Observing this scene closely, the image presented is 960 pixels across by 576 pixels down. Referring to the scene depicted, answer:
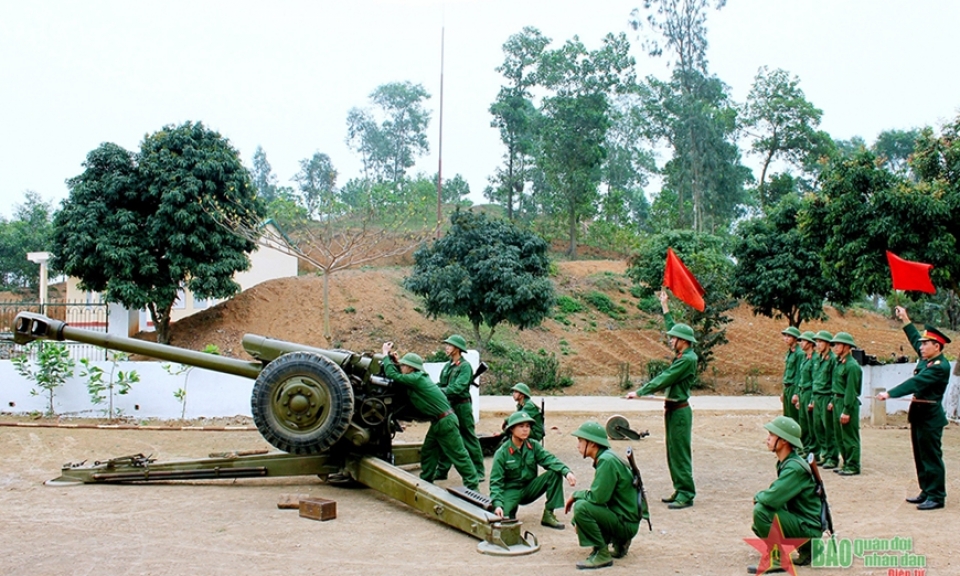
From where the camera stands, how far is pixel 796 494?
5.88 metres

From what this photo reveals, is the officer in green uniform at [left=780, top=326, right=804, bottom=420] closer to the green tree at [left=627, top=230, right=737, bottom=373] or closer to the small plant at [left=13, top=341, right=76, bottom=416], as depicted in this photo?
the green tree at [left=627, top=230, right=737, bottom=373]

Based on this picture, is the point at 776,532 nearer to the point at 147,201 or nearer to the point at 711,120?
the point at 147,201

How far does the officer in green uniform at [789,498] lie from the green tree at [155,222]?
637 inches

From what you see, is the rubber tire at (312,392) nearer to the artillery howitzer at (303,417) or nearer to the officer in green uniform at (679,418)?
the artillery howitzer at (303,417)

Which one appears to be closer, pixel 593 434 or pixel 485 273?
pixel 593 434

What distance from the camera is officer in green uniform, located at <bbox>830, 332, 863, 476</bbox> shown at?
32.1 feet

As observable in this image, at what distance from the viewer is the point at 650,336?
2909cm

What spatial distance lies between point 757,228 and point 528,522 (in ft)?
52.4

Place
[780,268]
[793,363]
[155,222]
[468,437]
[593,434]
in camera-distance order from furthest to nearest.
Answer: [780,268] < [155,222] < [793,363] < [468,437] < [593,434]

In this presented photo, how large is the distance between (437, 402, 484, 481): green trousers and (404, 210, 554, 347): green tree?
9.82 m

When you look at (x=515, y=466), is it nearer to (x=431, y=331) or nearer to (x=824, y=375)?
(x=824, y=375)

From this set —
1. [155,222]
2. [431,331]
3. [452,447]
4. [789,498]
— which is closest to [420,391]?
[452,447]

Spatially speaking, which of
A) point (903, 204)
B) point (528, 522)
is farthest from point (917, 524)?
point (903, 204)

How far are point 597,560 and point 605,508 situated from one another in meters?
0.36
